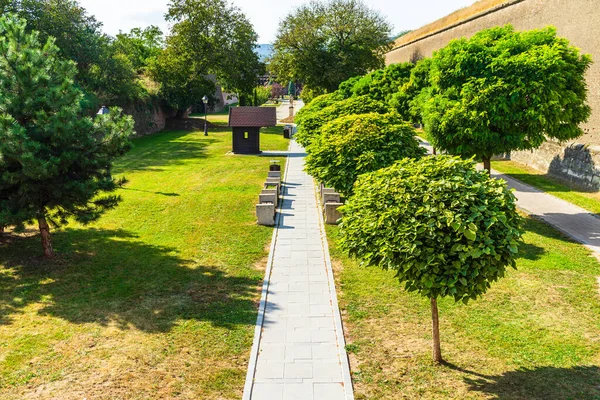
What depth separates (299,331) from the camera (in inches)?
355

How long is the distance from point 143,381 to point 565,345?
743 cm

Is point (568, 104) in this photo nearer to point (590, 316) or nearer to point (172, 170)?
point (590, 316)

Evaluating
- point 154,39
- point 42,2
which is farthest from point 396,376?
point 154,39

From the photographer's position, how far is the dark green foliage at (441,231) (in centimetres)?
660

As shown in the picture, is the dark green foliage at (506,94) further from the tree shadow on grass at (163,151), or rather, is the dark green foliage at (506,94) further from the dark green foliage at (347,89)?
the dark green foliage at (347,89)

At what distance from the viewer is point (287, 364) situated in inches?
311

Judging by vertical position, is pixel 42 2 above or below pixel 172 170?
above

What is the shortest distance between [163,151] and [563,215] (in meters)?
25.7

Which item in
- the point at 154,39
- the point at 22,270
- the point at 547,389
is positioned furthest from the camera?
the point at 154,39

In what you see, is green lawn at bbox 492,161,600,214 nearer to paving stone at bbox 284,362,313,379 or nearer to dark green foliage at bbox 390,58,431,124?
dark green foliage at bbox 390,58,431,124

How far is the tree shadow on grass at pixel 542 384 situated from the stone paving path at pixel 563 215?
647 centimetres

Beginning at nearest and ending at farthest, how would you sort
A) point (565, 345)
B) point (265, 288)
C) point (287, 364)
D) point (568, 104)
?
point (287, 364), point (565, 345), point (265, 288), point (568, 104)

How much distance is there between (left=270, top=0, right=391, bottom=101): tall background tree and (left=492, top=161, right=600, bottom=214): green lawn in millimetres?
25409

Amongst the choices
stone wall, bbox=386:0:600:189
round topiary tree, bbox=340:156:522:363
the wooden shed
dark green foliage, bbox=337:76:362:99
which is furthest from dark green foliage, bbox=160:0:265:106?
round topiary tree, bbox=340:156:522:363
